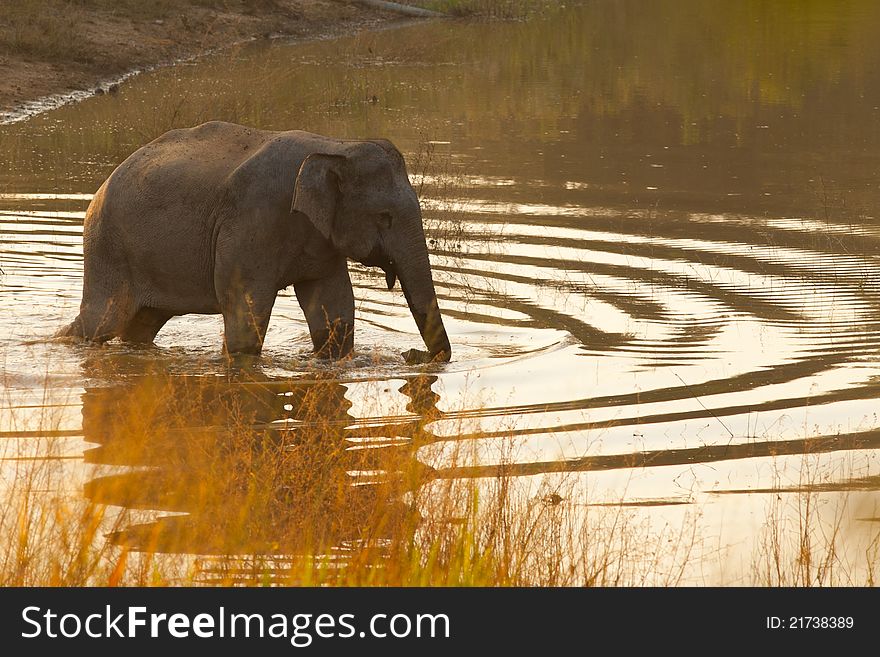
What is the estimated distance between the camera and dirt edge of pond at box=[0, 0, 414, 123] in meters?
25.6

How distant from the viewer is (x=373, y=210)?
969cm

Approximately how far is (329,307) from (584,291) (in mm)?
3281

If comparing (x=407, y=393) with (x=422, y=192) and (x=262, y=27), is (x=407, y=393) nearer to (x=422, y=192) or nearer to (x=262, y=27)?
(x=422, y=192)

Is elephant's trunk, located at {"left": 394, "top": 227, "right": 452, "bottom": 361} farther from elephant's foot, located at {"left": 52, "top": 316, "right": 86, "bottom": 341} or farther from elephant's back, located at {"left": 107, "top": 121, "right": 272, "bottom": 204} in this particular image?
elephant's foot, located at {"left": 52, "top": 316, "right": 86, "bottom": 341}

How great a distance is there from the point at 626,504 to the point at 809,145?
1556 centimetres

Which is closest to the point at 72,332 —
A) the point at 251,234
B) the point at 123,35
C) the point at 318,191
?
the point at 251,234

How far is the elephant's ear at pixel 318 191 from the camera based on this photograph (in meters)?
9.54

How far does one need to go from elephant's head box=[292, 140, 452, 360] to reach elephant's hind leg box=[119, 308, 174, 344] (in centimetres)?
172

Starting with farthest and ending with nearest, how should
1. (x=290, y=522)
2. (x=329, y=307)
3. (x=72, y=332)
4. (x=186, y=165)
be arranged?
(x=72, y=332), (x=329, y=307), (x=186, y=165), (x=290, y=522)

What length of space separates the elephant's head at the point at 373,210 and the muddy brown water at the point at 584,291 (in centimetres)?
85

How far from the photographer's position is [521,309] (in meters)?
12.4

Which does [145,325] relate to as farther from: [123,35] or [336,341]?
[123,35]

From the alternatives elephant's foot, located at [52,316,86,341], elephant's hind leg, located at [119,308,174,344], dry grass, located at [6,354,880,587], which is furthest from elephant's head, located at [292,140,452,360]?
elephant's foot, located at [52,316,86,341]

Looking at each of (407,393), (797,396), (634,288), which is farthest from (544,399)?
(634,288)
